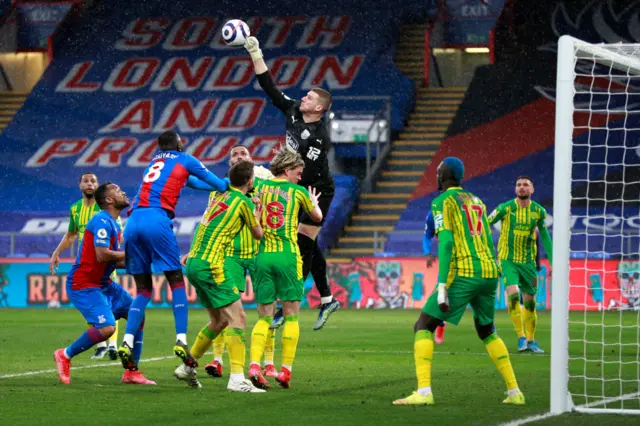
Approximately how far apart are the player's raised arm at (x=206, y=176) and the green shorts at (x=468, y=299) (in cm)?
202

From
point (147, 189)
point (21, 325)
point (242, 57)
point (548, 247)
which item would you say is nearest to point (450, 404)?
point (147, 189)

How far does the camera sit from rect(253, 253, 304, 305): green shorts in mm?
9539

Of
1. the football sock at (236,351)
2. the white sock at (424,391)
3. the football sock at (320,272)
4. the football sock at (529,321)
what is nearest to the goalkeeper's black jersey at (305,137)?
the football sock at (320,272)

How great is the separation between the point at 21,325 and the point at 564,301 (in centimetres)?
1264

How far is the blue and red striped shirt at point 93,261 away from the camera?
10.4 m

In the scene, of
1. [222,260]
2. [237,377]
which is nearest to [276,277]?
[222,260]

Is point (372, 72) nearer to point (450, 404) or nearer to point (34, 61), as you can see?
point (34, 61)

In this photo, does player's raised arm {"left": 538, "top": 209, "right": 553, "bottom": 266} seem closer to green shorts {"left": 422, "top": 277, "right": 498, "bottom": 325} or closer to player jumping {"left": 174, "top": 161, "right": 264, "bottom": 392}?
player jumping {"left": 174, "top": 161, "right": 264, "bottom": 392}

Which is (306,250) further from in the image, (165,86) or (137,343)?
(165,86)

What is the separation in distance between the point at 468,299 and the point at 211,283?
2157mm

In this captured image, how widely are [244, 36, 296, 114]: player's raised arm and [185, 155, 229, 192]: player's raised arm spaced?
970mm

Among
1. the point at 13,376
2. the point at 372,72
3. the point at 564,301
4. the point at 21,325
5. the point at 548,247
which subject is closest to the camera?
→ the point at 564,301

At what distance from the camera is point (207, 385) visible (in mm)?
9930

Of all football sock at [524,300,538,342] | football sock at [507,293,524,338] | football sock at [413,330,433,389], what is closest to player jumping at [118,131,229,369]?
football sock at [413,330,433,389]
